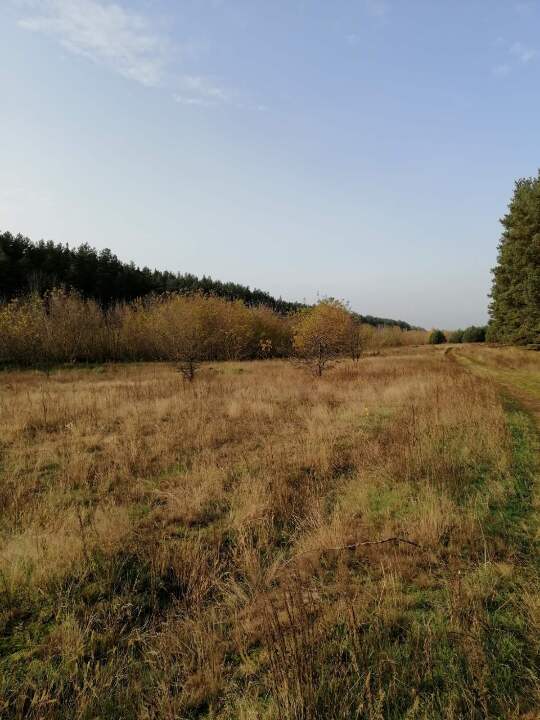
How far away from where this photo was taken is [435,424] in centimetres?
878

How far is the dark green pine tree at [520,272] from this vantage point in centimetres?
3108

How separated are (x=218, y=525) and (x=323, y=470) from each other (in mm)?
2328

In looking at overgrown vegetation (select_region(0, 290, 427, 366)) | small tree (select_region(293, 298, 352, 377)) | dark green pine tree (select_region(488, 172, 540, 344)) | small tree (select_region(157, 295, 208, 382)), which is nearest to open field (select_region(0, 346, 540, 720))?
overgrown vegetation (select_region(0, 290, 427, 366))

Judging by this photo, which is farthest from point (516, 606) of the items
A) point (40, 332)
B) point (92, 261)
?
point (92, 261)

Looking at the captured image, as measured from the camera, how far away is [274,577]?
11.8 feet

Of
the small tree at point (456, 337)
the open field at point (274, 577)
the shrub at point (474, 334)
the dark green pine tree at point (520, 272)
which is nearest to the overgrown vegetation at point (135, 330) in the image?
the dark green pine tree at point (520, 272)

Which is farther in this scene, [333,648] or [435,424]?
[435,424]

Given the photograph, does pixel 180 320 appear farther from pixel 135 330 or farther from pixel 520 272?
pixel 520 272

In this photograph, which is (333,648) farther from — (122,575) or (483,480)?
(483,480)

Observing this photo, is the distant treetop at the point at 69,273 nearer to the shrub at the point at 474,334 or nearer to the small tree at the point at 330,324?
the small tree at the point at 330,324

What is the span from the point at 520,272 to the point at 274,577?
127 ft

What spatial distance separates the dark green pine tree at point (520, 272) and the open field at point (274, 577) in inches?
1143

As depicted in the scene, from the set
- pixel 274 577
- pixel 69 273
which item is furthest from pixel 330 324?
pixel 69 273

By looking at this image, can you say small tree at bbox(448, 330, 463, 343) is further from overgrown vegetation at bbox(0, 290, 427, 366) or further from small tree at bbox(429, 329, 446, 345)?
overgrown vegetation at bbox(0, 290, 427, 366)
